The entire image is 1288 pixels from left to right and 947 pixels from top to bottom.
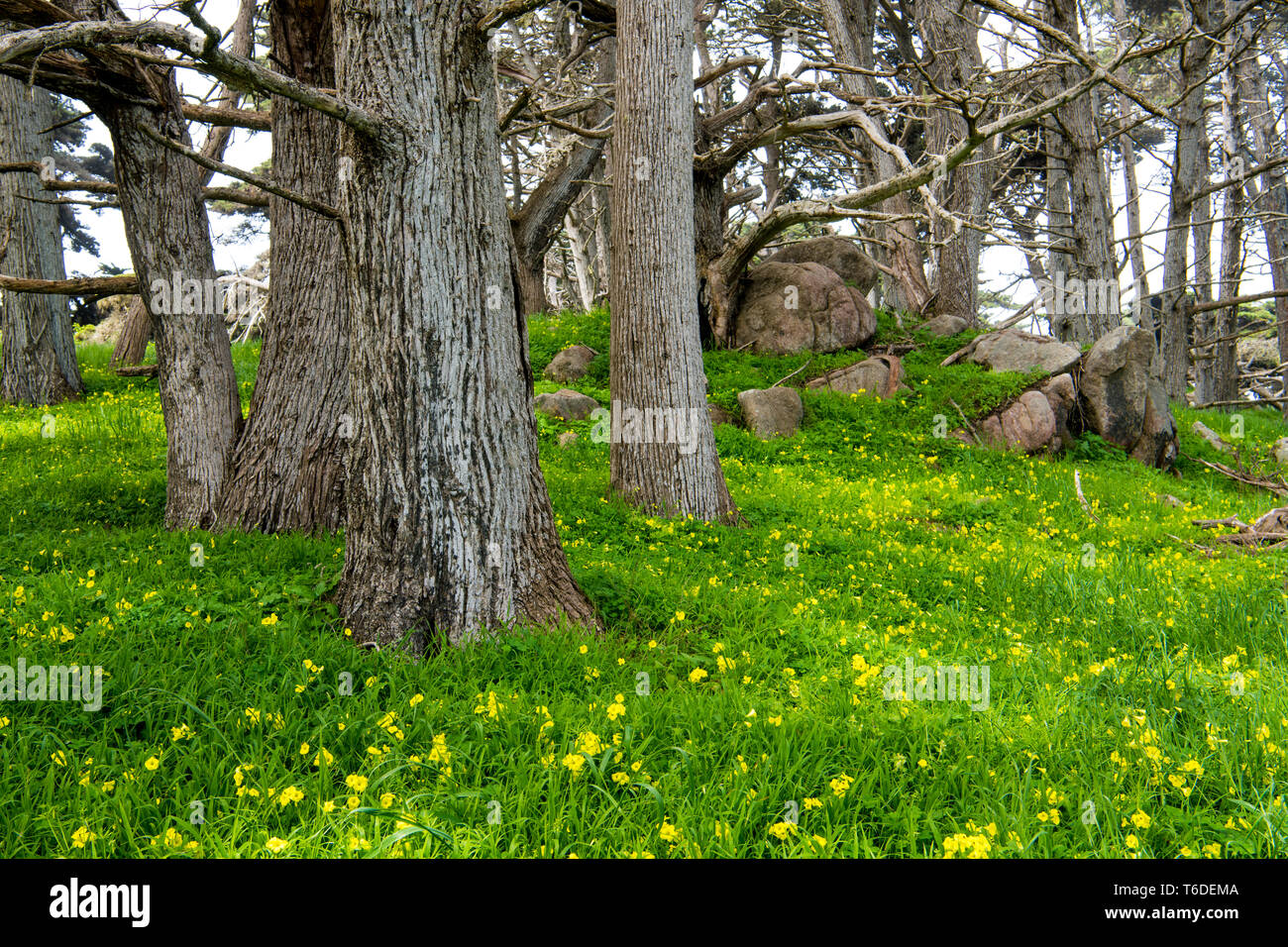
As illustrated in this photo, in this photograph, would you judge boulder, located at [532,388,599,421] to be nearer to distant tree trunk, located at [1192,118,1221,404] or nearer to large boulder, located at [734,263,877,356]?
large boulder, located at [734,263,877,356]

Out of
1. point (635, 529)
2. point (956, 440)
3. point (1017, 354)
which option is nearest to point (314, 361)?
point (635, 529)

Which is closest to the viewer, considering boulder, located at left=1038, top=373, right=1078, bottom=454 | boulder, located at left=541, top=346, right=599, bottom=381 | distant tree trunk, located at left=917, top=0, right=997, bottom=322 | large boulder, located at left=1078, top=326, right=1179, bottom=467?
boulder, located at left=1038, top=373, right=1078, bottom=454

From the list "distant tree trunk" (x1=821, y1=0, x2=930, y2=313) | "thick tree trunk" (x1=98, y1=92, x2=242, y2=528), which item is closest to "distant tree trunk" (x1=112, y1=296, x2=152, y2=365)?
"thick tree trunk" (x1=98, y1=92, x2=242, y2=528)

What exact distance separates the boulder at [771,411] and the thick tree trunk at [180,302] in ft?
19.1

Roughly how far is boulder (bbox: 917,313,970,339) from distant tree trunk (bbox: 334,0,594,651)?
413 inches

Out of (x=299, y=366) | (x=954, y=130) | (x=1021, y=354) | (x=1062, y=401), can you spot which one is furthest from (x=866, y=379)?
(x=299, y=366)

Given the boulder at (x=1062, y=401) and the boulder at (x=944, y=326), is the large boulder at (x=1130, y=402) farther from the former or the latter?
the boulder at (x=944, y=326)

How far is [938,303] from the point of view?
14.5m

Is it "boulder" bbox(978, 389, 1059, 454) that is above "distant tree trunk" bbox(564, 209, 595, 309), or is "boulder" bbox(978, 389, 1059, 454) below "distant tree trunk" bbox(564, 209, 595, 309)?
below

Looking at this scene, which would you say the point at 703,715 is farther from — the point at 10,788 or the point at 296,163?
the point at 296,163

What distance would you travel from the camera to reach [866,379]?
11297 mm

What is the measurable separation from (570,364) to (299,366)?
6058 millimetres

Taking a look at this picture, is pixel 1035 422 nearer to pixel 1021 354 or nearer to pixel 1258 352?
pixel 1021 354

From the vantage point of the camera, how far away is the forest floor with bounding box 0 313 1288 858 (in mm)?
Result: 2812
